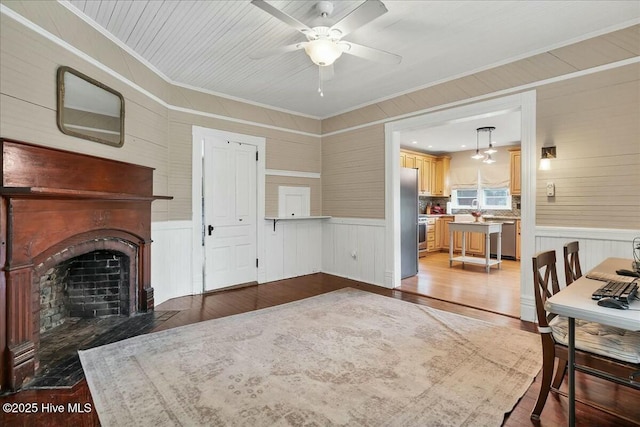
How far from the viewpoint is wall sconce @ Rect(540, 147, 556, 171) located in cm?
320

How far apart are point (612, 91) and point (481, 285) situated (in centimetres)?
298

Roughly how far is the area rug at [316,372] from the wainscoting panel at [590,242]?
949mm

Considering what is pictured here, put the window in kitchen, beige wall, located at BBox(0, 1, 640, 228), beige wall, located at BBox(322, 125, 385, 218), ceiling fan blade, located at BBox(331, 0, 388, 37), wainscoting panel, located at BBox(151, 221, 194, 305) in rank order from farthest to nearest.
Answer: the window in kitchen, beige wall, located at BBox(322, 125, 385, 218), wainscoting panel, located at BBox(151, 221, 194, 305), beige wall, located at BBox(0, 1, 640, 228), ceiling fan blade, located at BBox(331, 0, 388, 37)

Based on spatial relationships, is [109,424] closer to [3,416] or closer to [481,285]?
[3,416]

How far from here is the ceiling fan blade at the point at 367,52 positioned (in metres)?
2.57

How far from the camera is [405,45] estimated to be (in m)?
3.18

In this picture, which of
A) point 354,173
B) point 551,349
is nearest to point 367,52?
point 551,349

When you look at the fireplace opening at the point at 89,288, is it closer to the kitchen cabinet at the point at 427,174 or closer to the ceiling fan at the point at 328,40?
the ceiling fan at the point at 328,40

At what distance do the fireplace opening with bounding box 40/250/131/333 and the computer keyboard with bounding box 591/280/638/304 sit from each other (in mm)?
3951

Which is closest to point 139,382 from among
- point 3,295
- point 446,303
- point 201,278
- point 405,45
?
point 3,295

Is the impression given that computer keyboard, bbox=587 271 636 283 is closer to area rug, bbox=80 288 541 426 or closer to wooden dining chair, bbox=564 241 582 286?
wooden dining chair, bbox=564 241 582 286

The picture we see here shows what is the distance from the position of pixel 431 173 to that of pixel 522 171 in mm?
5230

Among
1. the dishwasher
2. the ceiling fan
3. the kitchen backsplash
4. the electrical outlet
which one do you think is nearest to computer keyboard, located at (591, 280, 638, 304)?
the electrical outlet

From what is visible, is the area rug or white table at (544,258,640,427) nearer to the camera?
white table at (544,258,640,427)
